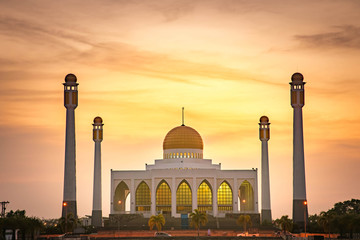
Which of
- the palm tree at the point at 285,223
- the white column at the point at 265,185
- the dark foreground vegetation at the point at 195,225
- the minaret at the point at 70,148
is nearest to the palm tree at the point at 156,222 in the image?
the dark foreground vegetation at the point at 195,225

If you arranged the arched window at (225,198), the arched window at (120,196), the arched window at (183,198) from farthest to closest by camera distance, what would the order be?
the arched window at (120,196), the arched window at (225,198), the arched window at (183,198)

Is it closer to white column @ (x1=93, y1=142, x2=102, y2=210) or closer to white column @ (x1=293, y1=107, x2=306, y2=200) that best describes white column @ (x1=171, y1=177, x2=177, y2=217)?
white column @ (x1=93, y1=142, x2=102, y2=210)

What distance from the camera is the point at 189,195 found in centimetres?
13488

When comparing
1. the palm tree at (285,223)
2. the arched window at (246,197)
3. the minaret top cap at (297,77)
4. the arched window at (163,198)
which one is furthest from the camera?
the arched window at (246,197)

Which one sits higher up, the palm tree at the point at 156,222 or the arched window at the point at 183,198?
the arched window at the point at 183,198

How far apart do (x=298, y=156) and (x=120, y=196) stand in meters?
41.9

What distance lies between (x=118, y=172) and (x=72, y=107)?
24993 mm

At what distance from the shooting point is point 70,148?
114m

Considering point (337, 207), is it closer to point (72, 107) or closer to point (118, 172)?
point (118, 172)

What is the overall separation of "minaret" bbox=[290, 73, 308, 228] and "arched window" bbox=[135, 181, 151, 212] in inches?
1317

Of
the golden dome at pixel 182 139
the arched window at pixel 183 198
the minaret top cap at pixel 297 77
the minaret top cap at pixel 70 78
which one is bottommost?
the arched window at pixel 183 198

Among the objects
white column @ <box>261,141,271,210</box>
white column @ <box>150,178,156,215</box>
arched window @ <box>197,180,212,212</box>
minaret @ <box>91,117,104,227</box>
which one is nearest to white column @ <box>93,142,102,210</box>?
minaret @ <box>91,117,104,227</box>

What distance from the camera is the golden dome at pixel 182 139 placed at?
459 ft

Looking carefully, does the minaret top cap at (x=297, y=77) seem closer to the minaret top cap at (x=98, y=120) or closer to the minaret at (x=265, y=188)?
the minaret at (x=265, y=188)
